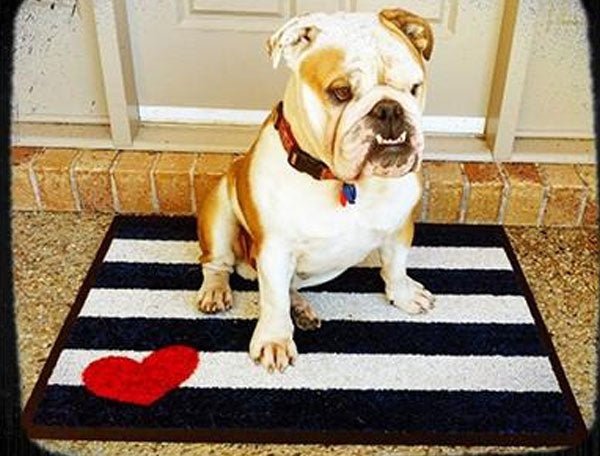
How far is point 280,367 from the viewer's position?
54.8 inches

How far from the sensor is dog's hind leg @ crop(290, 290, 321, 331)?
4.92 ft

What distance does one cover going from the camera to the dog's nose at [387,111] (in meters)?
1.09

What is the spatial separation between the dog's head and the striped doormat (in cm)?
44

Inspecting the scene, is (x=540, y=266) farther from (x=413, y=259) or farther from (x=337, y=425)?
(x=337, y=425)

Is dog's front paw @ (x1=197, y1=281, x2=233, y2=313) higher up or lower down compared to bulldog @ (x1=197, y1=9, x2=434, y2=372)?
lower down

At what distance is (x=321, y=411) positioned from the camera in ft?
4.32

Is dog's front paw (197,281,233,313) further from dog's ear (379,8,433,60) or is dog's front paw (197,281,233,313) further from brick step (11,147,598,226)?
dog's ear (379,8,433,60)

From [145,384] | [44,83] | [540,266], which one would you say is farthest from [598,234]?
[44,83]

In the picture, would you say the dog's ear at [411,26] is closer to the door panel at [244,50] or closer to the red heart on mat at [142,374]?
the door panel at [244,50]

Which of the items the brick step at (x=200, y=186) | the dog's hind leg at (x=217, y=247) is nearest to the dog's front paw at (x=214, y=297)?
the dog's hind leg at (x=217, y=247)

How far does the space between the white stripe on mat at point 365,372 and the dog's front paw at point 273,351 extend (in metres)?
0.01

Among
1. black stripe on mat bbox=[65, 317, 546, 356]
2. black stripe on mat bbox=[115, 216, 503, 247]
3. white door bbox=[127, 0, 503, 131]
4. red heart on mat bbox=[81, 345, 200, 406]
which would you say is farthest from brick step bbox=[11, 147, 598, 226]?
red heart on mat bbox=[81, 345, 200, 406]

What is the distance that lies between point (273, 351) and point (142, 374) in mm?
260

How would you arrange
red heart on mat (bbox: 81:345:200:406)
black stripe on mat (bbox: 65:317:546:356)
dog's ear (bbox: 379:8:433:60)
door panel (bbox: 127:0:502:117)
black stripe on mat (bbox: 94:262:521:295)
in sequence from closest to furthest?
dog's ear (bbox: 379:8:433:60) < red heart on mat (bbox: 81:345:200:406) < black stripe on mat (bbox: 65:317:546:356) < black stripe on mat (bbox: 94:262:521:295) < door panel (bbox: 127:0:502:117)
